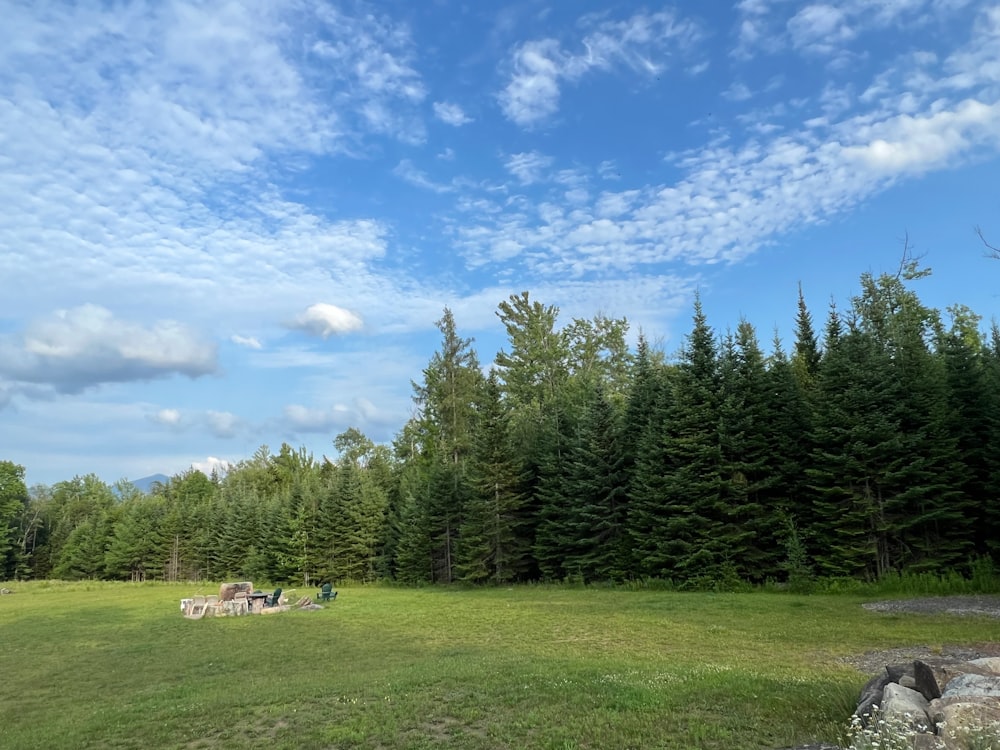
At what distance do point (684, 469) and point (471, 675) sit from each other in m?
15.3

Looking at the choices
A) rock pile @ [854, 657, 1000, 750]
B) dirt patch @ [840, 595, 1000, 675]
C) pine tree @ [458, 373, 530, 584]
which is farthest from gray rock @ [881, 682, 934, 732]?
pine tree @ [458, 373, 530, 584]

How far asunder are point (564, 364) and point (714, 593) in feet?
87.6

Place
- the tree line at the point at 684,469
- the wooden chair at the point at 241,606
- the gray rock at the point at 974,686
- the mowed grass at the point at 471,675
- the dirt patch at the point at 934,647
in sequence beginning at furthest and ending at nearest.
→ the wooden chair at the point at 241,606 < the tree line at the point at 684,469 < the dirt patch at the point at 934,647 < the mowed grass at the point at 471,675 < the gray rock at the point at 974,686

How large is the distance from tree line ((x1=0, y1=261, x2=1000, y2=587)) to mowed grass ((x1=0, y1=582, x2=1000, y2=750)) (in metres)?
4.00

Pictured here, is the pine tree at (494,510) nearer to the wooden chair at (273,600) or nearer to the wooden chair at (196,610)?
the wooden chair at (273,600)

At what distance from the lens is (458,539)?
32.8m

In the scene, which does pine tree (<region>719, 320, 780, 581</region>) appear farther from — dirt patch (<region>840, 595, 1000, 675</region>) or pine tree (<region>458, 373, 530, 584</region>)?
pine tree (<region>458, 373, 530, 584</region>)

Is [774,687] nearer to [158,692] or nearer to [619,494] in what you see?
[158,692]

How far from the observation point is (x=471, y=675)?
9312 mm

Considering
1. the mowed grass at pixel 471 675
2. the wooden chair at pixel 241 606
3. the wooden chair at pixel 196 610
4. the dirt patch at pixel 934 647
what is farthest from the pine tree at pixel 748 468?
the wooden chair at pixel 196 610

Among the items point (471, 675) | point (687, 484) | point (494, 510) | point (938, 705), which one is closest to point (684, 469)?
point (687, 484)

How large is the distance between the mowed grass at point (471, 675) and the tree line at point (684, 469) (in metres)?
4.00

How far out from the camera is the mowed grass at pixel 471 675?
671 centimetres

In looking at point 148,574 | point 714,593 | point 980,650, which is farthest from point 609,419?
point 148,574
